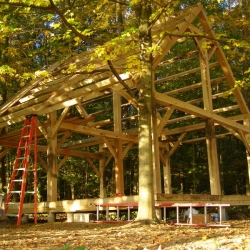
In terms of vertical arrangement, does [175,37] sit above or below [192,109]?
above

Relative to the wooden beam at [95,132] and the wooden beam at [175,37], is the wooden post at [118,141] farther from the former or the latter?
the wooden beam at [175,37]

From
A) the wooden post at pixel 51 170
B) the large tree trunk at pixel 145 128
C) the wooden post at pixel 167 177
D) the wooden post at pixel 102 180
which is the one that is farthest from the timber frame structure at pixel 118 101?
Answer: the wooden post at pixel 102 180

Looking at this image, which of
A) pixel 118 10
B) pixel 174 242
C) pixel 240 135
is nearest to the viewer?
pixel 174 242

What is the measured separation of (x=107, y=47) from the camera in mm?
7324

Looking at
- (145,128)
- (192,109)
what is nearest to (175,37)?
(192,109)

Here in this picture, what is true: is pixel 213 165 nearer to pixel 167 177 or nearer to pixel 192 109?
pixel 192 109

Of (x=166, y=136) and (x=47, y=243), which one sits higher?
(x=166, y=136)

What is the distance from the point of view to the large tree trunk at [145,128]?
7.86 m

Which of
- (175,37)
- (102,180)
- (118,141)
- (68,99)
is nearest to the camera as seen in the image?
(175,37)

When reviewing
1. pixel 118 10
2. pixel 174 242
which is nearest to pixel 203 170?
pixel 118 10

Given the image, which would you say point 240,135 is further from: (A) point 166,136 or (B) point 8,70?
(B) point 8,70

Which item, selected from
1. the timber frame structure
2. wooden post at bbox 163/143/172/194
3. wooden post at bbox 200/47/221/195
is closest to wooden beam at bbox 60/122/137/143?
the timber frame structure

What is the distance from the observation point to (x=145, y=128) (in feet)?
26.8

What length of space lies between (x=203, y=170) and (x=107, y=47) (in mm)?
16325
